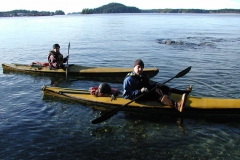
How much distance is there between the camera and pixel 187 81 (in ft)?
41.1

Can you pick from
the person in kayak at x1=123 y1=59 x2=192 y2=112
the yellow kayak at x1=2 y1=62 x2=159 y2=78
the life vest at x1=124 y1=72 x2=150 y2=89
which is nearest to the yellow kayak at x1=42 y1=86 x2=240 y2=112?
the person in kayak at x1=123 y1=59 x2=192 y2=112

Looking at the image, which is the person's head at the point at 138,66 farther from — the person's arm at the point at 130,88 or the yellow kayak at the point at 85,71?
the yellow kayak at the point at 85,71

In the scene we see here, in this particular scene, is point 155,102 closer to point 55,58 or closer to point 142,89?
point 142,89

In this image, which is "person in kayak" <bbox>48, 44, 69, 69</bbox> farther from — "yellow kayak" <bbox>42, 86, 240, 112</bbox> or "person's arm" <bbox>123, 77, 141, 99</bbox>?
"person's arm" <bbox>123, 77, 141, 99</bbox>

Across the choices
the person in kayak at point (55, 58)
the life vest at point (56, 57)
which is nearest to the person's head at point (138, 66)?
the person in kayak at point (55, 58)

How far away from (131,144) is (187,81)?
254 inches

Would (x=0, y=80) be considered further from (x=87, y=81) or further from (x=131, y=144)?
(x=131, y=144)

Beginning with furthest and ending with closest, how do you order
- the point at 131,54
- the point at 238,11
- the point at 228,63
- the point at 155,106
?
the point at 238,11
the point at 131,54
the point at 228,63
the point at 155,106

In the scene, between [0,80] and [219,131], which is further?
[0,80]

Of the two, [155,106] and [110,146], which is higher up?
[155,106]

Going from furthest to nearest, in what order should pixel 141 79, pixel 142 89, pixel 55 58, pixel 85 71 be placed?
pixel 55 58 < pixel 85 71 < pixel 141 79 < pixel 142 89

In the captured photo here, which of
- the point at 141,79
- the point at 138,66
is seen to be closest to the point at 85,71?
the point at 141,79

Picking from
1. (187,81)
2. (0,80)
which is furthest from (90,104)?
(0,80)

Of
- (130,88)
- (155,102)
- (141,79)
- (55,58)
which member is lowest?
(155,102)
